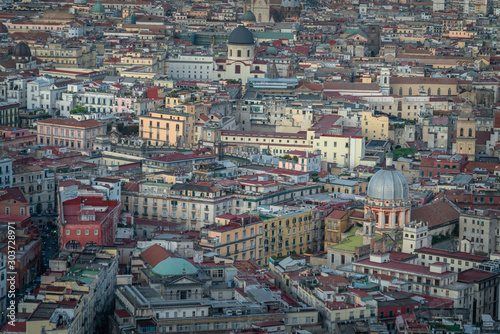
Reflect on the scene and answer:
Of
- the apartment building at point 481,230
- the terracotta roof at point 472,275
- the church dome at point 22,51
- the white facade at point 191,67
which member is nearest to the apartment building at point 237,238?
the terracotta roof at point 472,275

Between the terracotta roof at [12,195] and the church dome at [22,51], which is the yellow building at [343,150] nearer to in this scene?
the terracotta roof at [12,195]

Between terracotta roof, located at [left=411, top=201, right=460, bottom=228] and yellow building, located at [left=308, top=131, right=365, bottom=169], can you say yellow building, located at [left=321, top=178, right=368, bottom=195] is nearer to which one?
terracotta roof, located at [left=411, top=201, right=460, bottom=228]

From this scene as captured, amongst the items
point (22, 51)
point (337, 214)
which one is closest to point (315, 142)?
point (337, 214)

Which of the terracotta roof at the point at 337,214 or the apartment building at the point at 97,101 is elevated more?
the apartment building at the point at 97,101

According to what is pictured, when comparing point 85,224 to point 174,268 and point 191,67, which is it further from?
point 191,67

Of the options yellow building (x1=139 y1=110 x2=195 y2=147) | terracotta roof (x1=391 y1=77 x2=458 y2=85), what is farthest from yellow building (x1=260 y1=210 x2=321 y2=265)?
terracotta roof (x1=391 y1=77 x2=458 y2=85)
